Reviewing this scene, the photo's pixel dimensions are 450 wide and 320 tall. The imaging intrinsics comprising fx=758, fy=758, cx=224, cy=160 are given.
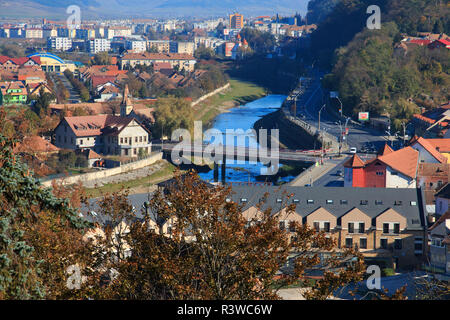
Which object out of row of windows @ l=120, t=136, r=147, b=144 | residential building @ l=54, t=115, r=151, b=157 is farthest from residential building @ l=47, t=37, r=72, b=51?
row of windows @ l=120, t=136, r=147, b=144

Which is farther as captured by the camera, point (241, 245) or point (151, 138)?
point (151, 138)

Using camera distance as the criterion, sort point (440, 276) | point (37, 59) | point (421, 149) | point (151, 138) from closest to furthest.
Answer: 1. point (440, 276)
2. point (421, 149)
3. point (151, 138)
4. point (37, 59)

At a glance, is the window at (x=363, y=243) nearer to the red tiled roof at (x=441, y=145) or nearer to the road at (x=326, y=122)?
the red tiled roof at (x=441, y=145)

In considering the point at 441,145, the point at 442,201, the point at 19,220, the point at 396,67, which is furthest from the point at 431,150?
the point at 19,220

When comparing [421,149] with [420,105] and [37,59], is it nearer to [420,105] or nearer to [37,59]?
[420,105]

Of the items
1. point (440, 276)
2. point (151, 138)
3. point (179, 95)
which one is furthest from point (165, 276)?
point (179, 95)

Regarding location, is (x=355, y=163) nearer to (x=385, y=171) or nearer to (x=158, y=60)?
(x=385, y=171)
